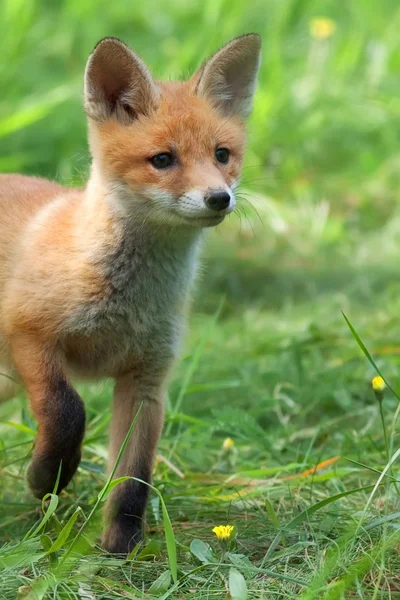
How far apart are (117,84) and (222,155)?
0.47m

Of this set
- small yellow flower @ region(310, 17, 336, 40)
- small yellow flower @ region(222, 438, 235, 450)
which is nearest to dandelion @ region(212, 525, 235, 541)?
small yellow flower @ region(222, 438, 235, 450)

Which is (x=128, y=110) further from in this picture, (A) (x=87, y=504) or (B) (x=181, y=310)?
(A) (x=87, y=504)

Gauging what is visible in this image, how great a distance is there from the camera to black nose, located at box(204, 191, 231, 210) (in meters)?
3.35

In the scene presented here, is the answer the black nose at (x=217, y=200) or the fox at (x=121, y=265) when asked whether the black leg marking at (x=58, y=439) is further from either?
the black nose at (x=217, y=200)

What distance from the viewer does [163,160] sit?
11.5 ft

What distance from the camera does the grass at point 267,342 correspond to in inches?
124

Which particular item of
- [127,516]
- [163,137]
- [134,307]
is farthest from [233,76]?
[127,516]

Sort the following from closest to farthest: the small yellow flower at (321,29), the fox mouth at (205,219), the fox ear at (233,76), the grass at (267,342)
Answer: the grass at (267,342) → the fox mouth at (205,219) → the fox ear at (233,76) → the small yellow flower at (321,29)

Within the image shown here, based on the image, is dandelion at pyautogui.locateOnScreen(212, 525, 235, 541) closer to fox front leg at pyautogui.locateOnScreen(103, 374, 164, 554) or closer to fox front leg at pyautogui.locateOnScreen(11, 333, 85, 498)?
fox front leg at pyautogui.locateOnScreen(103, 374, 164, 554)

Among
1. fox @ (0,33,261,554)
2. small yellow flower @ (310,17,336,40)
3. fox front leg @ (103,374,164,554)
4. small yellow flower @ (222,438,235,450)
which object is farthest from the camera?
small yellow flower @ (310,17,336,40)

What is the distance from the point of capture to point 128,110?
12.3ft

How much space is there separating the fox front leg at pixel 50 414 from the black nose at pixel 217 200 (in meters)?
0.77

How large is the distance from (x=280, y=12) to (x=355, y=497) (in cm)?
610

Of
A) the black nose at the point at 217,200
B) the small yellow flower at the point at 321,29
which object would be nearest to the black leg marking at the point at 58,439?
the black nose at the point at 217,200
